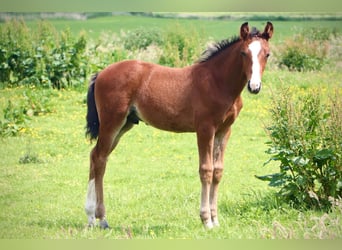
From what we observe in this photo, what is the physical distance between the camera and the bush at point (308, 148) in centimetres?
643

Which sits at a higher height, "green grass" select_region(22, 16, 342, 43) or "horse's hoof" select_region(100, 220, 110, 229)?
"green grass" select_region(22, 16, 342, 43)

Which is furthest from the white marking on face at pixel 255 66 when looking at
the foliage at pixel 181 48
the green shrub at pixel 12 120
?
the green shrub at pixel 12 120

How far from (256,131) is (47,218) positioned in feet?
7.06

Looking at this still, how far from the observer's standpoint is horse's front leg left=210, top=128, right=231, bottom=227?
632cm

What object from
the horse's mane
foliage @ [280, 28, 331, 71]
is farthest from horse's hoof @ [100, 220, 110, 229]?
foliage @ [280, 28, 331, 71]

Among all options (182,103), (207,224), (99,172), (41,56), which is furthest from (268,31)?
(41,56)

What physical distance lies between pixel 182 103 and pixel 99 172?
78cm

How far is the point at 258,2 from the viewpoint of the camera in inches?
253

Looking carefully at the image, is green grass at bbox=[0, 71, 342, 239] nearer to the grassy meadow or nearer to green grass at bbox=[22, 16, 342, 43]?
Answer: the grassy meadow

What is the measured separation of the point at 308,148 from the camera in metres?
6.48

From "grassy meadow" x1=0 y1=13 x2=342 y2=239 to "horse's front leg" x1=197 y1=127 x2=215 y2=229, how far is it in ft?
0.61

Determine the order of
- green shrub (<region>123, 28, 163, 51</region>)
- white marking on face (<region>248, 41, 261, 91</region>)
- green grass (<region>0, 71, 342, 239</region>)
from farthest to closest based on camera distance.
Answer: green shrub (<region>123, 28, 163, 51</region>) → green grass (<region>0, 71, 342, 239</region>) → white marking on face (<region>248, 41, 261, 91</region>)

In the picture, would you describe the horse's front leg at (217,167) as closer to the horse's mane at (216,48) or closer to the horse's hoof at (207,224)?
the horse's hoof at (207,224)

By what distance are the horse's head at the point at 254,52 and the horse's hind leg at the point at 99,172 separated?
0.99m
